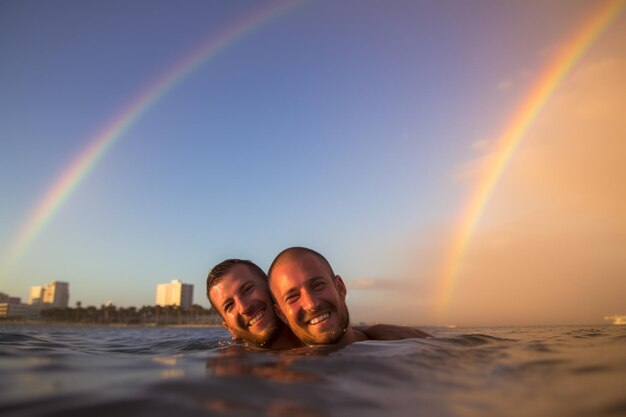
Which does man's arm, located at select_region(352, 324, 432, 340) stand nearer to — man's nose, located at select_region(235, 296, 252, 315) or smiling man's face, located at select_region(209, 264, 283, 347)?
smiling man's face, located at select_region(209, 264, 283, 347)

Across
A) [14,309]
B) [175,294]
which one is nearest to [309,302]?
[175,294]

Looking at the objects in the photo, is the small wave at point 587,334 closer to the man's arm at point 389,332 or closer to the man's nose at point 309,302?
the man's arm at point 389,332

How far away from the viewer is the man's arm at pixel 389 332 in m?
7.25

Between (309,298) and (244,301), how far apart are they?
156 centimetres

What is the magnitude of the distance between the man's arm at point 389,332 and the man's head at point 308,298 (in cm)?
125

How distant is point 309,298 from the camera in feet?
19.0

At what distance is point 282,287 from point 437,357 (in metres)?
2.54

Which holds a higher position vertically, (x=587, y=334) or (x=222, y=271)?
(x=222, y=271)

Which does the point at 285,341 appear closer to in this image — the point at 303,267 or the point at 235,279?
the point at 235,279

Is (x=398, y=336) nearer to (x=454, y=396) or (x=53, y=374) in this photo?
(x=454, y=396)

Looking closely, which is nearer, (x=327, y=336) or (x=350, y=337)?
(x=327, y=336)

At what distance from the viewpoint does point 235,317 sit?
6.88 meters

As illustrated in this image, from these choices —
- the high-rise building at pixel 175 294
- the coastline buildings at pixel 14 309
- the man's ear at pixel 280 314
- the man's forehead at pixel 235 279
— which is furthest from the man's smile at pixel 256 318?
the coastline buildings at pixel 14 309

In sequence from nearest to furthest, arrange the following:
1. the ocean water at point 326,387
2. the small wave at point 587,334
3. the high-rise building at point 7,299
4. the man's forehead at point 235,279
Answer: the ocean water at point 326,387 < the man's forehead at point 235,279 < the small wave at point 587,334 < the high-rise building at point 7,299
